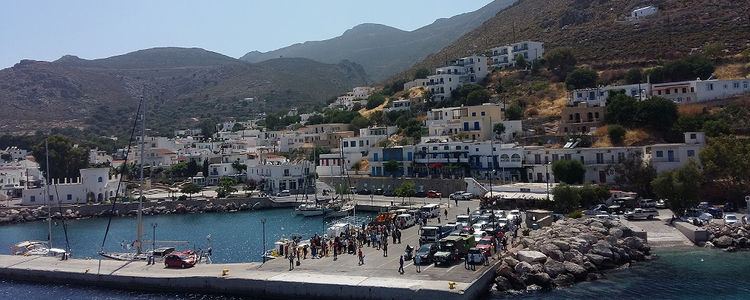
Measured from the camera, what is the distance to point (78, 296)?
27.3 m

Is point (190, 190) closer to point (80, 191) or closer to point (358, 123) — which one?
point (80, 191)

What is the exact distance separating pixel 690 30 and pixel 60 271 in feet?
257

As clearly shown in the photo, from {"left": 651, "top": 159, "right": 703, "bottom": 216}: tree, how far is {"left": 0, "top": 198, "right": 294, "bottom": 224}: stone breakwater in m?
36.4

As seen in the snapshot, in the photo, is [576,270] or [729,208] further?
[729,208]

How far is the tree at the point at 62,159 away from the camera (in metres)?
73.3

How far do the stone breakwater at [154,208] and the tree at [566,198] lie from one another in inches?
1183

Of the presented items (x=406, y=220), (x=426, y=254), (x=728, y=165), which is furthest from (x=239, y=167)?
(x=728, y=165)

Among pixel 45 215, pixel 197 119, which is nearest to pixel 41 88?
pixel 197 119

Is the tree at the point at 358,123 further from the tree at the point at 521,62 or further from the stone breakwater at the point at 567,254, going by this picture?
the stone breakwater at the point at 567,254

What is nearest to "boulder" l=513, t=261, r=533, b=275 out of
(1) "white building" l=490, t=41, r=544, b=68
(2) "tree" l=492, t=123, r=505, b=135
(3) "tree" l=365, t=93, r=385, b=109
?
(2) "tree" l=492, t=123, r=505, b=135

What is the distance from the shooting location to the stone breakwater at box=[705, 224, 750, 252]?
2917 cm

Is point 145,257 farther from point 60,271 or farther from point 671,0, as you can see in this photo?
point 671,0

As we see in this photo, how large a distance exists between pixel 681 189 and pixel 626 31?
58256 mm

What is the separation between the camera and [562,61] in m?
77.0
